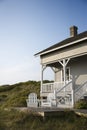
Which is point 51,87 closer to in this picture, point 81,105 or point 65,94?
point 65,94

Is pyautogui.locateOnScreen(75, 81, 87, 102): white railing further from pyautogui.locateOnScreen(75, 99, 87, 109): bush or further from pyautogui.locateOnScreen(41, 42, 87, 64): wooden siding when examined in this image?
pyautogui.locateOnScreen(41, 42, 87, 64): wooden siding

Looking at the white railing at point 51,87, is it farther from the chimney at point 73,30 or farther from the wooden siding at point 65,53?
the chimney at point 73,30

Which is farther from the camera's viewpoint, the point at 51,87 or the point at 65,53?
the point at 51,87

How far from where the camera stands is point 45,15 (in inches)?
675

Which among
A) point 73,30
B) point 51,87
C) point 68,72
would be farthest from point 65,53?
point 73,30

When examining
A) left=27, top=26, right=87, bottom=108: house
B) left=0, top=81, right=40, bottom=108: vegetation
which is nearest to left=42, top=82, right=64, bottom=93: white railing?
left=27, top=26, right=87, bottom=108: house

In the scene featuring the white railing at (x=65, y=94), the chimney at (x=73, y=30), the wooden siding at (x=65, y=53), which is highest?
the chimney at (x=73, y=30)

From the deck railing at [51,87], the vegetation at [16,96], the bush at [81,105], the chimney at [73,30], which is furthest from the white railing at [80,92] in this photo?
the chimney at [73,30]

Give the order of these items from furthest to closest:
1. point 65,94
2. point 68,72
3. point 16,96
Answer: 1. point 16,96
2. point 68,72
3. point 65,94

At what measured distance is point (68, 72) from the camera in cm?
2073

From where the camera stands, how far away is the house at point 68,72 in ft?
50.9

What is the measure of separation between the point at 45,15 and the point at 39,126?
32.4ft

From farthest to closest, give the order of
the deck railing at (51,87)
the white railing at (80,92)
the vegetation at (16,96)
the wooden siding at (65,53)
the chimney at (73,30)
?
the chimney at (73,30), the vegetation at (16,96), the deck railing at (51,87), the wooden siding at (65,53), the white railing at (80,92)

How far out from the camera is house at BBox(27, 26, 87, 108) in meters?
15.5
